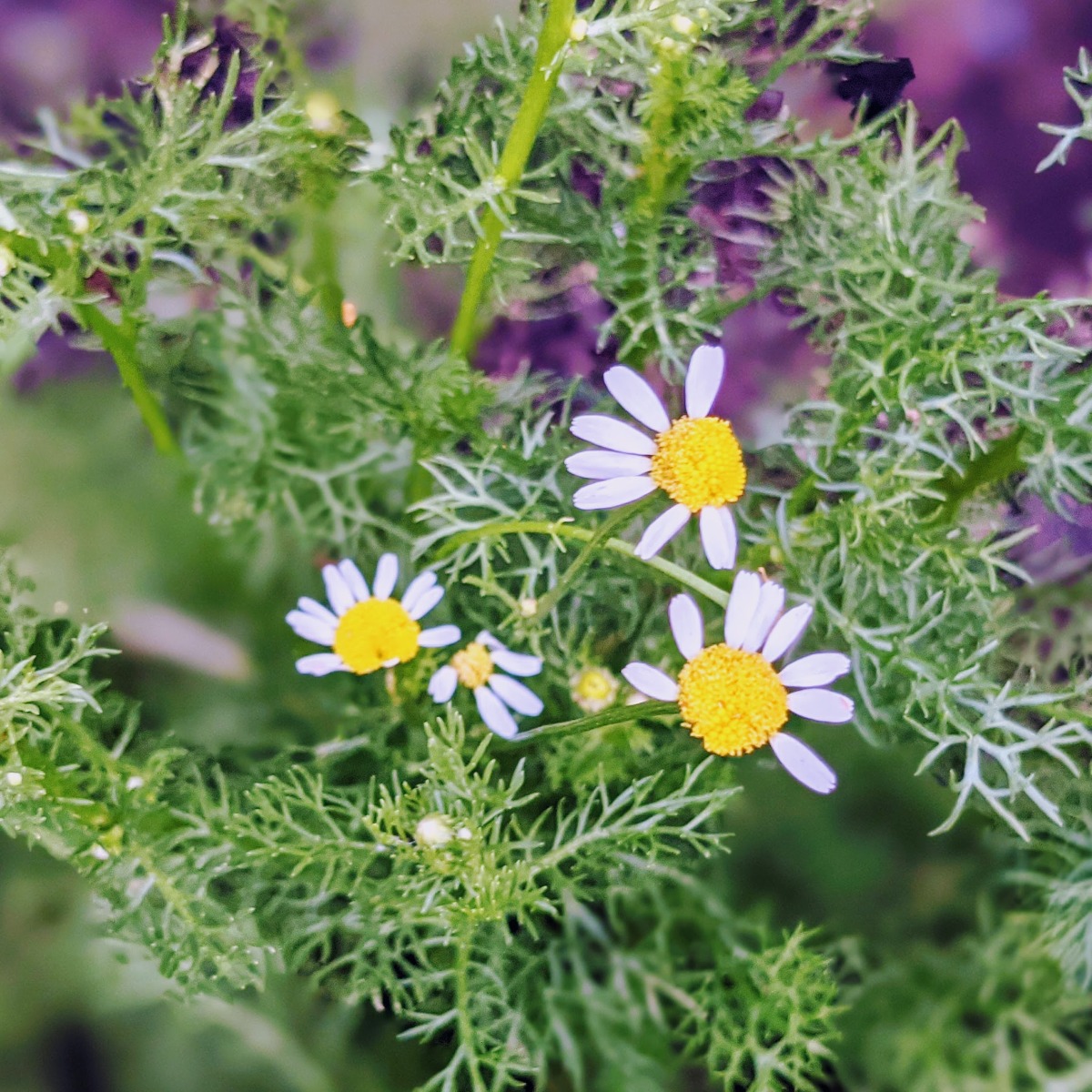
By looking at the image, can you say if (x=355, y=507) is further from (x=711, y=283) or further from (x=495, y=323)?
(x=711, y=283)

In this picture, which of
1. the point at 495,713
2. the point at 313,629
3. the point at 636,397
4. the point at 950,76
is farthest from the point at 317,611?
the point at 950,76

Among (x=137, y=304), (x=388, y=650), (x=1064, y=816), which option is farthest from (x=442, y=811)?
(x=1064, y=816)

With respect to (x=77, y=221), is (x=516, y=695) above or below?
below

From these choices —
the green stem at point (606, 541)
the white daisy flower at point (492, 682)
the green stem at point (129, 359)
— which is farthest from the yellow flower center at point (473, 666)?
the green stem at point (129, 359)

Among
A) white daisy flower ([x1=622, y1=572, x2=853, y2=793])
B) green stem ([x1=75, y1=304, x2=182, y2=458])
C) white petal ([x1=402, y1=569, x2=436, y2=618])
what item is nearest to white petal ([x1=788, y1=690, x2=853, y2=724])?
white daisy flower ([x1=622, y1=572, x2=853, y2=793])

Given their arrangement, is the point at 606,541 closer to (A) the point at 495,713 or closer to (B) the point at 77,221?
(A) the point at 495,713

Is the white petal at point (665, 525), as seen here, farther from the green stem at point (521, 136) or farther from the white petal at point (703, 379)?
the green stem at point (521, 136)

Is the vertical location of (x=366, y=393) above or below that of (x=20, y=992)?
above
